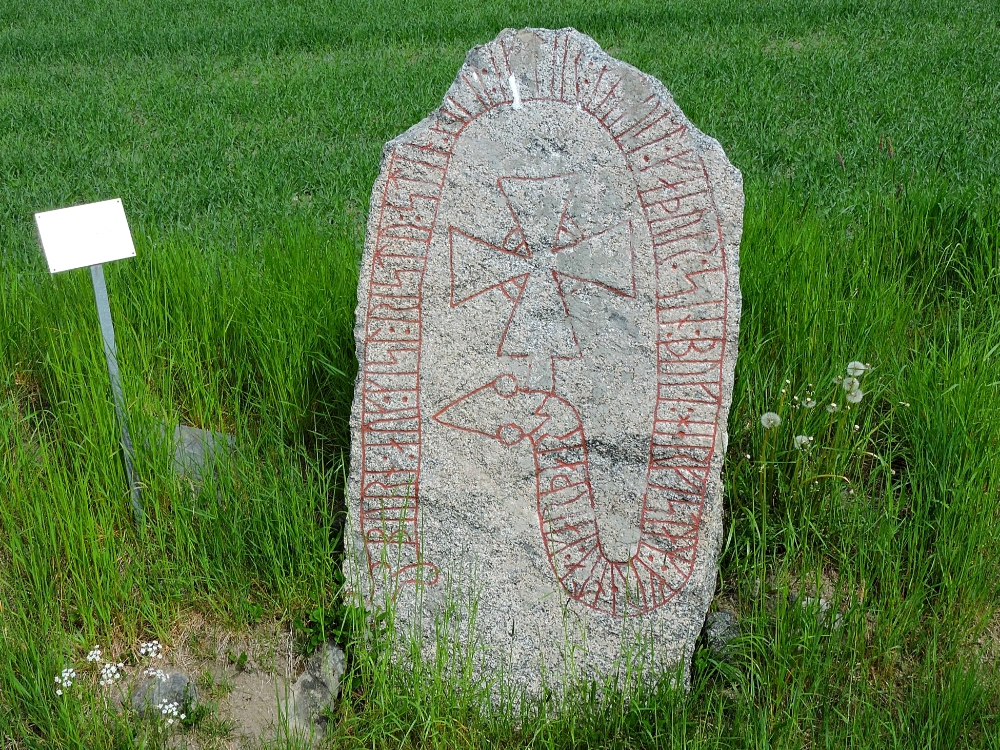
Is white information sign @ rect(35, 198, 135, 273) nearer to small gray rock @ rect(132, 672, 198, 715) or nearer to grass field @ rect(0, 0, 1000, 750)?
grass field @ rect(0, 0, 1000, 750)

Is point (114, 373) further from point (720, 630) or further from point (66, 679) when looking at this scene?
point (720, 630)

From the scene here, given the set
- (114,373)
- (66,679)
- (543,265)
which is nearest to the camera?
(66,679)

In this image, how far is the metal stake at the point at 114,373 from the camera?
242 centimetres

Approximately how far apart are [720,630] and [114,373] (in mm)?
1748

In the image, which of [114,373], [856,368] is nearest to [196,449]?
[114,373]

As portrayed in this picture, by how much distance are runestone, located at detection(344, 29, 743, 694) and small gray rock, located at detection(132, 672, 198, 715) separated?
0.45 m

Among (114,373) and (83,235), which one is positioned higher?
(83,235)

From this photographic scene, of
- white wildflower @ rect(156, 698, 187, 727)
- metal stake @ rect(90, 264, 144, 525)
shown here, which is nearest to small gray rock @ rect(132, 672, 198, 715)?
white wildflower @ rect(156, 698, 187, 727)

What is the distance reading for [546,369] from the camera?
2.30 meters

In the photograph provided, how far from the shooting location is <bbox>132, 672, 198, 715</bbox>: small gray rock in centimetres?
214

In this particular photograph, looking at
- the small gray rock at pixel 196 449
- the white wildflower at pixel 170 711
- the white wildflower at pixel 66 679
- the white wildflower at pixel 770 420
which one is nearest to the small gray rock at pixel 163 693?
the white wildflower at pixel 170 711

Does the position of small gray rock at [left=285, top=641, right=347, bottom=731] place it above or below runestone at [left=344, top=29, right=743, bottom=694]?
below

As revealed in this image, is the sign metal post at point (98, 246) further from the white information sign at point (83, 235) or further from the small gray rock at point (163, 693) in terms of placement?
the small gray rock at point (163, 693)

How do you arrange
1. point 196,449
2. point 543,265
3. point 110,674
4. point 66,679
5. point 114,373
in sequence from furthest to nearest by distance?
1. point 196,449
2. point 114,373
3. point 543,265
4. point 110,674
5. point 66,679
